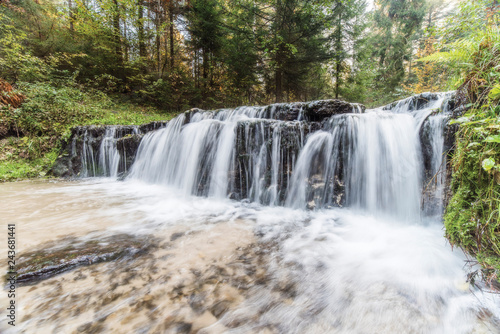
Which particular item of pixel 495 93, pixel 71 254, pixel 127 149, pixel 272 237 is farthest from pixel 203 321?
pixel 127 149

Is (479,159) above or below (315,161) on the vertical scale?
above

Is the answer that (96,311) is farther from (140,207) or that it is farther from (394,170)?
(394,170)

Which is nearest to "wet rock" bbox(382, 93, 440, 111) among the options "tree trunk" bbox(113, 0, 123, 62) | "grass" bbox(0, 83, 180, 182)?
"grass" bbox(0, 83, 180, 182)

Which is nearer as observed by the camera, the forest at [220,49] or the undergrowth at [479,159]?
the undergrowth at [479,159]

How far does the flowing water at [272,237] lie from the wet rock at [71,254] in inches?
2.6

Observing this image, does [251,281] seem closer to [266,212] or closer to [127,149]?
[266,212]

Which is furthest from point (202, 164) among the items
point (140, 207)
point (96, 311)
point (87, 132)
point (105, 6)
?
point (105, 6)

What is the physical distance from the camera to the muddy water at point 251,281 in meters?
1.15

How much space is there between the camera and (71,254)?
1.72 m

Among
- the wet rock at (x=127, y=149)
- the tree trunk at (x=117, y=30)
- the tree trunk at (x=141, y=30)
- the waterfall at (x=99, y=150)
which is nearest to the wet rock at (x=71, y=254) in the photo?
the wet rock at (x=127, y=149)

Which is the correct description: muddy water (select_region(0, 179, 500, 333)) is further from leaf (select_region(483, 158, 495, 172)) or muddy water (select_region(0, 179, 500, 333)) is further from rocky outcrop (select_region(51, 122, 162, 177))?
rocky outcrop (select_region(51, 122, 162, 177))

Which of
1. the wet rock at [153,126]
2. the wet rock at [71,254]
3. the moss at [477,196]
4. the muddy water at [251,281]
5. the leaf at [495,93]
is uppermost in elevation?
the wet rock at [153,126]

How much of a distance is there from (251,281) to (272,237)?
2.72 feet

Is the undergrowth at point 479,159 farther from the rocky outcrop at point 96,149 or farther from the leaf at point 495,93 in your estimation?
the rocky outcrop at point 96,149
